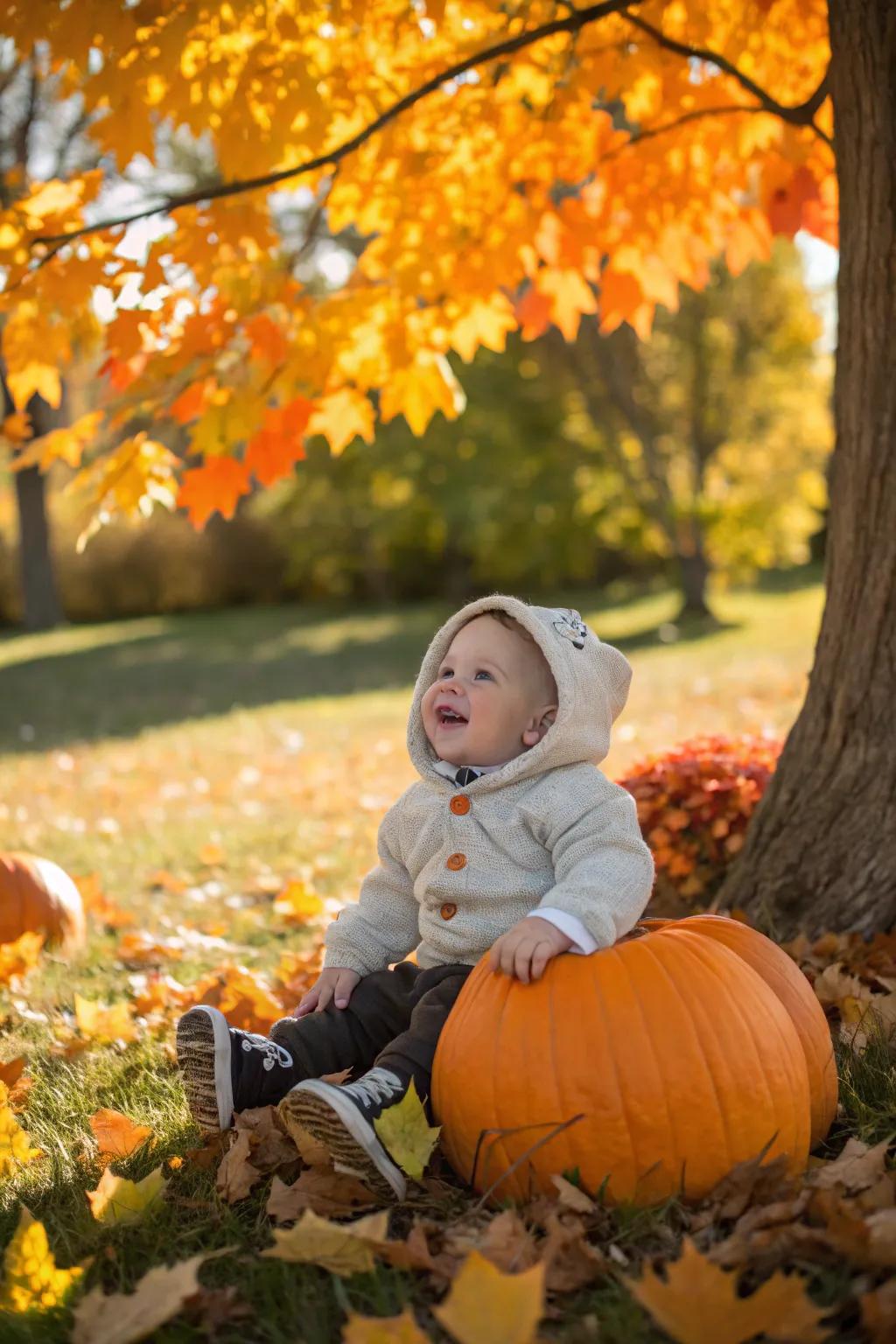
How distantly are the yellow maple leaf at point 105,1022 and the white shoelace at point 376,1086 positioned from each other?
1.21m

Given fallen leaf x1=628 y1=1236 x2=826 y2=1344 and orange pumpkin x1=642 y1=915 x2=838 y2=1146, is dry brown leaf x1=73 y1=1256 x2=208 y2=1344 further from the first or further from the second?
orange pumpkin x1=642 y1=915 x2=838 y2=1146

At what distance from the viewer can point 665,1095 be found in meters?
2.15

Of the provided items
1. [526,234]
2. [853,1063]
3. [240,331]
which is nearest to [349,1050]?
[853,1063]

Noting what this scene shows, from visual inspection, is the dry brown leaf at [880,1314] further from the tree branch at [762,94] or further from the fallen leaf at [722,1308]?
the tree branch at [762,94]

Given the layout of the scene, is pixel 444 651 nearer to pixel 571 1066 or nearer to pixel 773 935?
pixel 571 1066

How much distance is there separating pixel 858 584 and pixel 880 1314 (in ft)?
7.01

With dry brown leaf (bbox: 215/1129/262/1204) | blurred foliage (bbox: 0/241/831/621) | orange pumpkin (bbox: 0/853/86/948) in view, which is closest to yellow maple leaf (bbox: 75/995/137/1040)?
orange pumpkin (bbox: 0/853/86/948)

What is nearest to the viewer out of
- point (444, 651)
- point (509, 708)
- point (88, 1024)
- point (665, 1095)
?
point (665, 1095)

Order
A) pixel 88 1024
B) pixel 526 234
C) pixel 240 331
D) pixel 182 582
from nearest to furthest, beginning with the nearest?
pixel 88 1024
pixel 240 331
pixel 526 234
pixel 182 582

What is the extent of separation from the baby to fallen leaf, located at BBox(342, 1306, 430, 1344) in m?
0.56

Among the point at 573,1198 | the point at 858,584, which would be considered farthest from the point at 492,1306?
the point at 858,584

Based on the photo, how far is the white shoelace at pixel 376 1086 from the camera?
2.29 metres

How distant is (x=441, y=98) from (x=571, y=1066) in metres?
3.33

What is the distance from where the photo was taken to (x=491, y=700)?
2.66 metres
